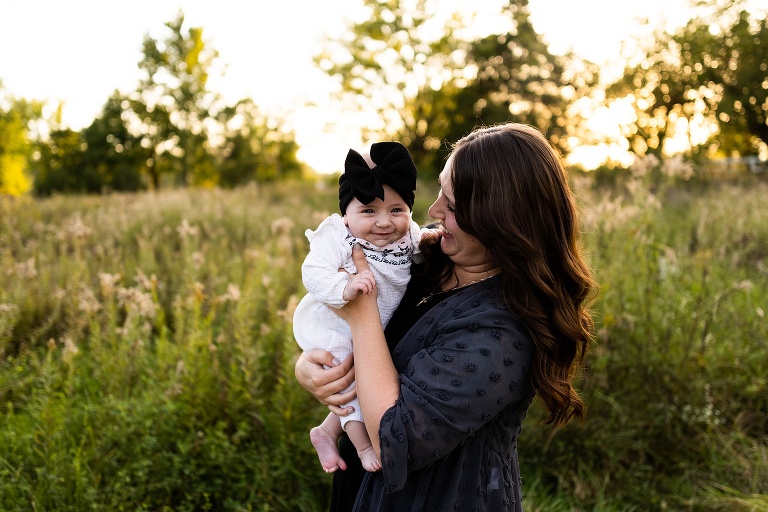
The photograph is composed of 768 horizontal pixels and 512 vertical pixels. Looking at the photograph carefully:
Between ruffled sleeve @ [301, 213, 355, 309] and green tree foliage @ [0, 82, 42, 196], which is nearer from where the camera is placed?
ruffled sleeve @ [301, 213, 355, 309]

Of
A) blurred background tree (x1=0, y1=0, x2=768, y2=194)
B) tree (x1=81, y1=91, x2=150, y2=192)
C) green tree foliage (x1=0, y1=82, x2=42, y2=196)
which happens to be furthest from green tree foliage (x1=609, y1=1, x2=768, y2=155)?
green tree foliage (x1=0, y1=82, x2=42, y2=196)

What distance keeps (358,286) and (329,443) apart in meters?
Result: 0.62

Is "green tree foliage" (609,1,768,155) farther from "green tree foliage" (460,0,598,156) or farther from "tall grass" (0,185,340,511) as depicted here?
"tall grass" (0,185,340,511)

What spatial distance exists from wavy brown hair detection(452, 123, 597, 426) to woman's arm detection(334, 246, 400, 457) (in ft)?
1.19

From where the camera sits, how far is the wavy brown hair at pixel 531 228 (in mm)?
1645

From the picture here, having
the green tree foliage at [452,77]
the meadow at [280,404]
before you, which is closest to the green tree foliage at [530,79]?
the green tree foliage at [452,77]

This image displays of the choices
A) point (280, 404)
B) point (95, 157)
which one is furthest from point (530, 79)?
point (280, 404)

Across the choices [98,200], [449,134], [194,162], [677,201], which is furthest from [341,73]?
[677,201]

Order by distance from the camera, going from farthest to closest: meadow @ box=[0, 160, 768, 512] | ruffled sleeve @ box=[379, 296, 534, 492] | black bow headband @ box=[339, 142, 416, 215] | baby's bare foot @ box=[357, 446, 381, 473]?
meadow @ box=[0, 160, 768, 512]
black bow headband @ box=[339, 142, 416, 215]
baby's bare foot @ box=[357, 446, 381, 473]
ruffled sleeve @ box=[379, 296, 534, 492]

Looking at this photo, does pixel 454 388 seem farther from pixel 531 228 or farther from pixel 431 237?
pixel 431 237

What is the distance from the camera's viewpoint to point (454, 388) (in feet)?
5.10

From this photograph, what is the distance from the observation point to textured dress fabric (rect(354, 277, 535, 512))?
156 cm

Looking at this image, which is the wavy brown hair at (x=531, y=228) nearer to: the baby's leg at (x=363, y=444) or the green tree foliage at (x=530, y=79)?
the baby's leg at (x=363, y=444)

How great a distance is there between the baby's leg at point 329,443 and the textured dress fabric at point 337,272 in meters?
0.26
